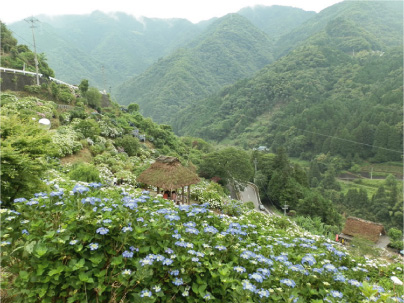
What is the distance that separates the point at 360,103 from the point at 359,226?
77.2m

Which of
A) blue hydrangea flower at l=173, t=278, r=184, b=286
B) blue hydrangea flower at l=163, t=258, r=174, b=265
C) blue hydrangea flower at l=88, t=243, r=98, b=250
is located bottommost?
blue hydrangea flower at l=173, t=278, r=184, b=286

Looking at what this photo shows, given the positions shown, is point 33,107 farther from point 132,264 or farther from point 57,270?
point 132,264

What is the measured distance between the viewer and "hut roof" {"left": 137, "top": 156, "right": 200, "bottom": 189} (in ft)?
39.9

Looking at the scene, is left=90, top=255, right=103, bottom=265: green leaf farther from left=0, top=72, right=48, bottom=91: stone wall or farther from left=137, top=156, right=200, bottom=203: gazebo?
left=0, top=72, right=48, bottom=91: stone wall

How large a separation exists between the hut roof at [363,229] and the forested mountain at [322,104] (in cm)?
4484

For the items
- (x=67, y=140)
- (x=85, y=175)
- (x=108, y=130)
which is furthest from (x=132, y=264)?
(x=108, y=130)

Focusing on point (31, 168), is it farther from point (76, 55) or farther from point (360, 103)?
point (76, 55)

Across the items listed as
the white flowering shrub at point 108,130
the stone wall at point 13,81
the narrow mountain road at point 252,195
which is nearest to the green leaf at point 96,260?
the white flowering shrub at point 108,130

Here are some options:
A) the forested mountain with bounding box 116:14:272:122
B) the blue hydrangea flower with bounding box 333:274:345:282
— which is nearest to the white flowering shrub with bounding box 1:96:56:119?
the blue hydrangea flower with bounding box 333:274:345:282

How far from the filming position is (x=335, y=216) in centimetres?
3616

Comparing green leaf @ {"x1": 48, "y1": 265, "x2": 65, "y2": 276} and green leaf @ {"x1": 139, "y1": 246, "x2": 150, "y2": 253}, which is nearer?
green leaf @ {"x1": 48, "y1": 265, "x2": 65, "y2": 276}

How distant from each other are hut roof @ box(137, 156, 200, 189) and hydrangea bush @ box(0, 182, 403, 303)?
9503 mm

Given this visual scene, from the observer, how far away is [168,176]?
40.4 ft

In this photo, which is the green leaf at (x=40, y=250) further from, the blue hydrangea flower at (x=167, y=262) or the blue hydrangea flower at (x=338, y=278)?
the blue hydrangea flower at (x=338, y=278)
